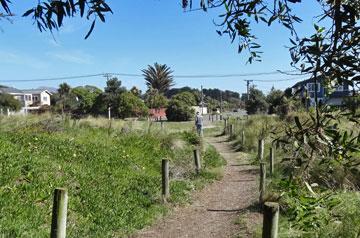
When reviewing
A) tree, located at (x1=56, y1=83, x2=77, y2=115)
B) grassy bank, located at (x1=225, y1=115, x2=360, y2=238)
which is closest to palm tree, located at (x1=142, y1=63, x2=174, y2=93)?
tree, located at (x1=56, y1=83, x2=77, y2=115)

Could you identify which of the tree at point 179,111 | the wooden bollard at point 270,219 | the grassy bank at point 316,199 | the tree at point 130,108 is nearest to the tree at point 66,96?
the tree at point 130,108

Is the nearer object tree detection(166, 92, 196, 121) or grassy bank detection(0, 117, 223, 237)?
grassy bank detection(0, 117, 223, 237)

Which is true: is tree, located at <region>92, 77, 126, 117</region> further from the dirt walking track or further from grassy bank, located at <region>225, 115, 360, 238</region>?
the dirt walking track

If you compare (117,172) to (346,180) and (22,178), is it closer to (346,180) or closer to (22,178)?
(22,178)

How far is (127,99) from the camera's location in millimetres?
59375

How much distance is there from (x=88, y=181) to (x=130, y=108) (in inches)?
1944

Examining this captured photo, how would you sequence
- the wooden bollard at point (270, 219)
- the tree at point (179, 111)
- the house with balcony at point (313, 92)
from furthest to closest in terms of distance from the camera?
the tree at point (179, 111)
the wooden bollard at point (270, 219)
the house with balcony at point (313, 92)

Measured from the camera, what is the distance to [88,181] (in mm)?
9773

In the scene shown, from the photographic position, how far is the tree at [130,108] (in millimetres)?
58906

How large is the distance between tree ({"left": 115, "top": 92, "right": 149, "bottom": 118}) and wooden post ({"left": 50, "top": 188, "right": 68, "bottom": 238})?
53.9m

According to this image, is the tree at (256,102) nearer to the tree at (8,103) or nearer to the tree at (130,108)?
the tree at (130,108)

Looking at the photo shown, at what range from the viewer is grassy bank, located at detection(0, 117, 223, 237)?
23.9 ft

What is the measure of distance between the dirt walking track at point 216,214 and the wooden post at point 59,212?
10.1 feet

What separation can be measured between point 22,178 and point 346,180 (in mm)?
6602
